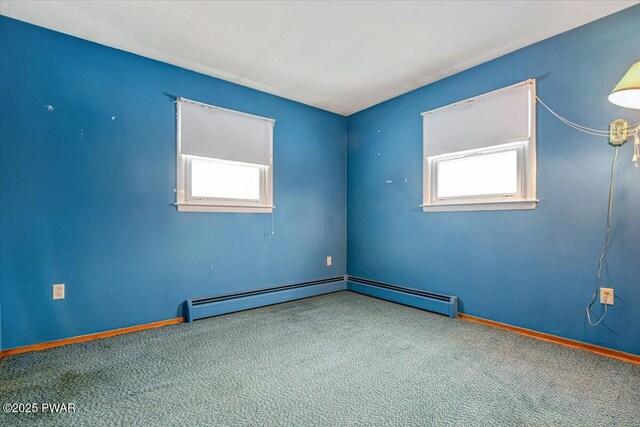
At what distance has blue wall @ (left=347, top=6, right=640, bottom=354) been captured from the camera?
2020 mm

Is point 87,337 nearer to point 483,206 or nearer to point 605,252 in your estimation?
point 483,206

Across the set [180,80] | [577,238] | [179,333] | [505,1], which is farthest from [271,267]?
[505,1]

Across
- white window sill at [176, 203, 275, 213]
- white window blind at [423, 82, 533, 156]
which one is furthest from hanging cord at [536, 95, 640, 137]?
white window sill at [176, 203, 275, 213]

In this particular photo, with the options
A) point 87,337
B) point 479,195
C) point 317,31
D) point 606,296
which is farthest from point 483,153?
point 87,337

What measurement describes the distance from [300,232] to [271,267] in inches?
22.3

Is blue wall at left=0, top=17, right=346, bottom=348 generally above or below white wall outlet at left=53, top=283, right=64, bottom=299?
above

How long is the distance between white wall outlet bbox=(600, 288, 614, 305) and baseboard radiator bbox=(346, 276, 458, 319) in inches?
41.1

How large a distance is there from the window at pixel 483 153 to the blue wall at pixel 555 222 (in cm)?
8

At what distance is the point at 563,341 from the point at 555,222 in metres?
0.88

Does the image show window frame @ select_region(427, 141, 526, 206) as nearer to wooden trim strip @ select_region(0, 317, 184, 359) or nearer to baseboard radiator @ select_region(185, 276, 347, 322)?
baseboard radiator @ select_region(185, 276, 347, 322)

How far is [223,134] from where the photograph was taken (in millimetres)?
3049

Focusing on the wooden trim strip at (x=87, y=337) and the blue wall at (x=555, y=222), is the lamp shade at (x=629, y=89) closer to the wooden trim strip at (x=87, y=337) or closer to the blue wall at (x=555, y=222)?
the blue wall at (x=555, y=222)

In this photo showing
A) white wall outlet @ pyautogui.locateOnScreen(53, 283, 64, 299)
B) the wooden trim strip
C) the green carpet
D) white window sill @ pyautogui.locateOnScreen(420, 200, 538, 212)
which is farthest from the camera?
white window sill @ pyautogui.locateOnScreen(420, 200, 538, 212)

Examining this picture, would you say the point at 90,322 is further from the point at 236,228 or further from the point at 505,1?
the point at 505,1
